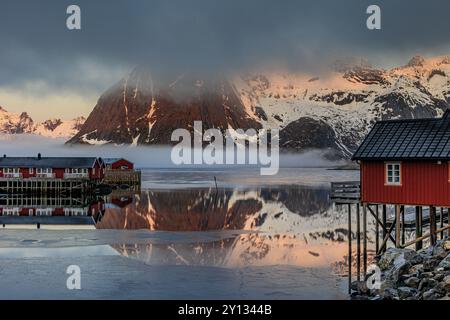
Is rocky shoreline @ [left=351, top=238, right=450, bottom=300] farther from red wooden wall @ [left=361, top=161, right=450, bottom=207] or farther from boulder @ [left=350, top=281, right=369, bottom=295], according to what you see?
red wooden wall @ [left=361, top=161, right=450, bottom=207]

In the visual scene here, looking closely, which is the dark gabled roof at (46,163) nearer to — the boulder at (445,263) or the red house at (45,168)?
the red house at (45,168)

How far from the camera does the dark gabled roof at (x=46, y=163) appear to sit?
103 meters

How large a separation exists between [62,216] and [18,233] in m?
→ 16.2

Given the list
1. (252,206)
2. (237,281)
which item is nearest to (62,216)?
(252,206)

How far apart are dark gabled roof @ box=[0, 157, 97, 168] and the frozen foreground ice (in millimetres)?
62036

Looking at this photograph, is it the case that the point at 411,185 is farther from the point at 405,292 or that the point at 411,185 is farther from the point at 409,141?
the point at 405,292

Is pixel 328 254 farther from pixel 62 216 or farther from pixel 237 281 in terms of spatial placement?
pixel 62 216

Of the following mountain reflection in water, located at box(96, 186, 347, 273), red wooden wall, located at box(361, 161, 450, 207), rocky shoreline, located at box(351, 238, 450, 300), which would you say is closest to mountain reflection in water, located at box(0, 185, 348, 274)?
mountain reflection in water, located at box(96, 186, 347, 273)

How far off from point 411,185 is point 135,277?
582 inches

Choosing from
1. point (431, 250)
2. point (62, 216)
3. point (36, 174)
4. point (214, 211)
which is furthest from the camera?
point (36, 174)

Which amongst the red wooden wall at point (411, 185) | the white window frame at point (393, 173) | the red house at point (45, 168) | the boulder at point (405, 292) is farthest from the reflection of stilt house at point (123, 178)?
the boulder at point (405, 292)

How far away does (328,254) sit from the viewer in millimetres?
38875

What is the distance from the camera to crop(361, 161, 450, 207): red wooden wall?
30.6 metres
